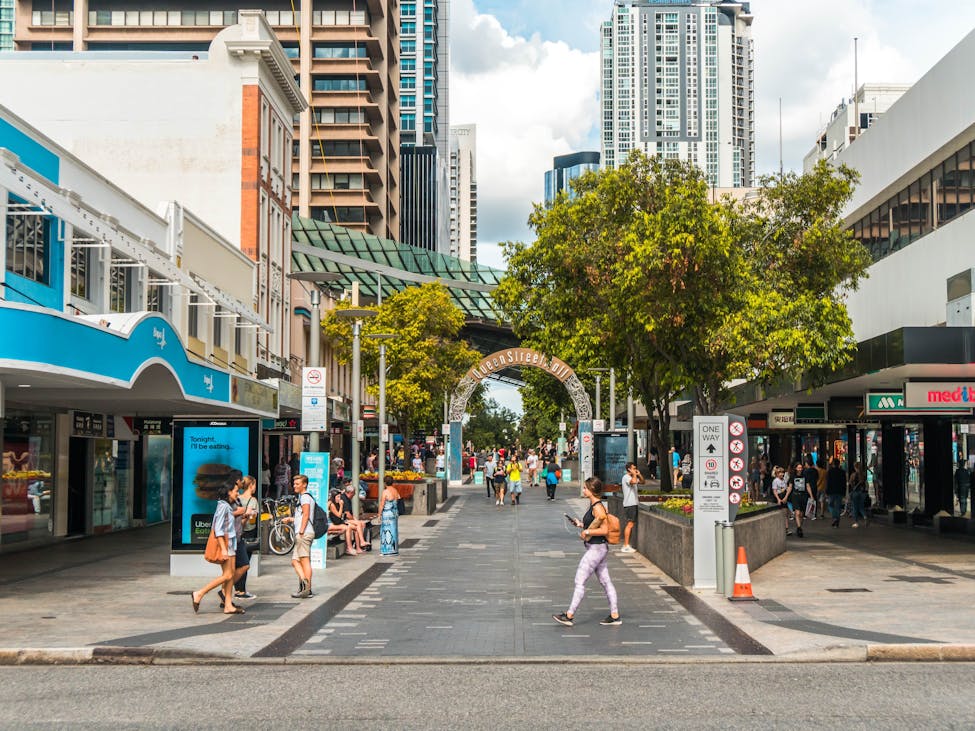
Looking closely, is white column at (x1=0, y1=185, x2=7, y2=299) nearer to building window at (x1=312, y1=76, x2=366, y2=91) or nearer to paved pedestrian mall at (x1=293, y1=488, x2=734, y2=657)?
paved pedestrian mall at (x1=293, y1=488, x2=734, y2=657)

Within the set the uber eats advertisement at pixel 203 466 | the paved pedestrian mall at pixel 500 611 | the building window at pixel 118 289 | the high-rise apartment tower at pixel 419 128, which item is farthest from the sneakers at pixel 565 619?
the high-rise apartment tower at pixel 419 128

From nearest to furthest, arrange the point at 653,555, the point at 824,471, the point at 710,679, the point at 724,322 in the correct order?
the point at 710,679 < the point at 653,555 < the point at 724,322 < the point at 824,471

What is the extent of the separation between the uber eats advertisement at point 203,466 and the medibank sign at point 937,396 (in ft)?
37.4

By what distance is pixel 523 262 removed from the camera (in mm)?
29453

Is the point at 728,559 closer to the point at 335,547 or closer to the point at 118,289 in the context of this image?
the point at 335,547

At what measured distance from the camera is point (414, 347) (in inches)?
2373

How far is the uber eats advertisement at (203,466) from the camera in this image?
65.3 ft

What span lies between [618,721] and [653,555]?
13.7 metres

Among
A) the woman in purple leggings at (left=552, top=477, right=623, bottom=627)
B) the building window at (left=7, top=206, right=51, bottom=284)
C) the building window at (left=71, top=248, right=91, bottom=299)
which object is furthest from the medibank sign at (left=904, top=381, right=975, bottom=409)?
the building window at (left=71, top=248, right=91, bottom=299)

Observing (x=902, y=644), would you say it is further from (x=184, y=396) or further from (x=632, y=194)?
(x=632, y=194)

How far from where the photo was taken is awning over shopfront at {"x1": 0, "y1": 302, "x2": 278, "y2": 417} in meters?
15.5

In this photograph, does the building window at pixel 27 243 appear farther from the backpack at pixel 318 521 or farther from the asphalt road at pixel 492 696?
the asphalt road at pixel 492 696

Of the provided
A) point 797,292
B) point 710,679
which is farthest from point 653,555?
point 710,679

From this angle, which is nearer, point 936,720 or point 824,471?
point 936,720
